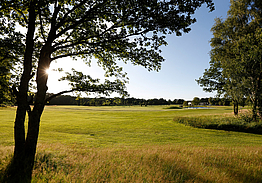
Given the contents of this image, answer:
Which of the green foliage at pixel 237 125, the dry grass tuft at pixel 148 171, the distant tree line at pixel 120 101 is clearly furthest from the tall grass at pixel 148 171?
the green foliage at pixel 237 125

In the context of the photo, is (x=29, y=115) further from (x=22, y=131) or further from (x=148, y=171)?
(x=148, y=171)

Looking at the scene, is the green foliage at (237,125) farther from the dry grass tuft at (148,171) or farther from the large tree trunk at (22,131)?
the large tree trunk at (22,131)

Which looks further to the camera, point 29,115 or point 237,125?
point 237,125

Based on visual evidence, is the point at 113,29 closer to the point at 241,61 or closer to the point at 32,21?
the point at 32,21

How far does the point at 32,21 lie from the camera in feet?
21.9

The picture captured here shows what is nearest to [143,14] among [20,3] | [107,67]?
[107,67]

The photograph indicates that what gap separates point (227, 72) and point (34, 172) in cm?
2756

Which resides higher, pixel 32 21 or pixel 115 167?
pixel 32 21

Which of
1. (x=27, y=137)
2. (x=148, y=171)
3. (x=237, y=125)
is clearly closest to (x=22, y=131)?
(x=27, y=137)

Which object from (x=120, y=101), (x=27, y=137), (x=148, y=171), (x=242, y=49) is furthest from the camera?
(x=242, y=49)

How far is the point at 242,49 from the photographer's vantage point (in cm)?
2250

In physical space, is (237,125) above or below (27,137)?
below

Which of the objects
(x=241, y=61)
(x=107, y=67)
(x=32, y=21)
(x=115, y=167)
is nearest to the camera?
(x=115, y=167)

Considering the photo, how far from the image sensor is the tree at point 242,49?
21609 millimetres
